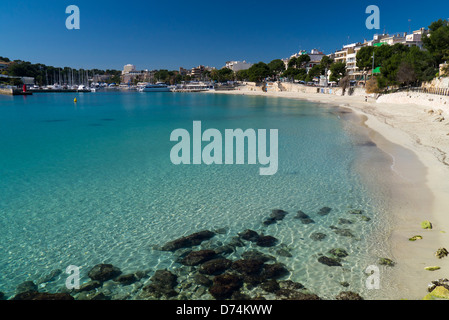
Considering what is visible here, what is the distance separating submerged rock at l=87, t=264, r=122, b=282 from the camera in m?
7.52

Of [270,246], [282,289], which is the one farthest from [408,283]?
[270,246]

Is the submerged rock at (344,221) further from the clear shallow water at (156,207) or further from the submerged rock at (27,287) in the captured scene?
the submerged rock at (27,287)

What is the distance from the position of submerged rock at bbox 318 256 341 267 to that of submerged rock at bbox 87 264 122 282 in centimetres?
540

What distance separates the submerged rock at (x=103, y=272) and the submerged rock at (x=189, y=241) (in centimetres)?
150

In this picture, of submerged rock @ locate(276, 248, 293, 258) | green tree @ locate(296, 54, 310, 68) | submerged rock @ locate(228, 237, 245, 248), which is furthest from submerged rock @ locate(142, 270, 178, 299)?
green tree @ locate(296, 54, 310, 68)

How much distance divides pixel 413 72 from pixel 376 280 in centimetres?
5355

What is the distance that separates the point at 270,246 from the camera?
29.2 ft

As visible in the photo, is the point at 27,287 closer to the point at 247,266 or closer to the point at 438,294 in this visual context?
the point at 247,266

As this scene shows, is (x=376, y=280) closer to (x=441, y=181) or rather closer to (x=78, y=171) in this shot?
(x=441, y=181)

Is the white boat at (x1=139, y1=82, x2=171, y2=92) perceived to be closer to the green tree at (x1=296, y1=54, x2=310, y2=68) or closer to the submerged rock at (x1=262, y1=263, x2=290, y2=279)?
the green tree at (x1=296, y1=54, x2=310, y2=68)

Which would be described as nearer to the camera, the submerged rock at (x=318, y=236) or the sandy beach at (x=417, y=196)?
the sandy beach at (x=417, y=196)

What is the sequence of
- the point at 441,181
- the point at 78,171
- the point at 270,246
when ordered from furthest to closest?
1. the point at 78,171
2. the point at 441,181
3. the point at 270,246

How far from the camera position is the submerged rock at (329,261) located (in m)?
7.83

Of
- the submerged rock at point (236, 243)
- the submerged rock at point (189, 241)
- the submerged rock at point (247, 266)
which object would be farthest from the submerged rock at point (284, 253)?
the submerged rock at point (189, 241)
